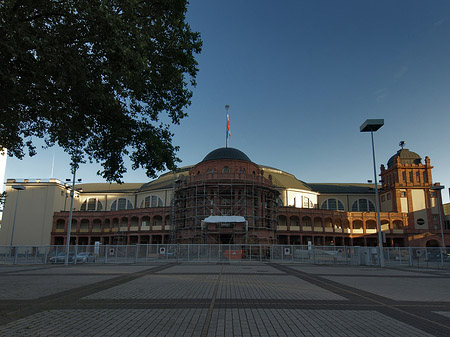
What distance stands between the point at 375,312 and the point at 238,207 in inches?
1482

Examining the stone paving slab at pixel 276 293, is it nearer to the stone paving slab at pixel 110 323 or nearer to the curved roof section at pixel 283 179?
the stone paving slab at pixel 110 323

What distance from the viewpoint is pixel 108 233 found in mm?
63781

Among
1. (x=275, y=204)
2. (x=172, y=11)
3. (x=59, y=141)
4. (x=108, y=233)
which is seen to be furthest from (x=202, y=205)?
(x=172, y=11)

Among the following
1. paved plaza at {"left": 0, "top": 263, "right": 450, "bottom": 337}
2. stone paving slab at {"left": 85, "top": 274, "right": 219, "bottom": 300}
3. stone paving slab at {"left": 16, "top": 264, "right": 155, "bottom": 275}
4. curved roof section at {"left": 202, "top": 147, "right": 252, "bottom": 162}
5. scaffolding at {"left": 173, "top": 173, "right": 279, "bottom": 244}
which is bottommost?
stone paving slab at {"left": 16, "top": 264, "right": 155, "bottom": 275}

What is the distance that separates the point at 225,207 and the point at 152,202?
26968 millimetres

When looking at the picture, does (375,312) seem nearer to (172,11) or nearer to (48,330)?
(48,330)

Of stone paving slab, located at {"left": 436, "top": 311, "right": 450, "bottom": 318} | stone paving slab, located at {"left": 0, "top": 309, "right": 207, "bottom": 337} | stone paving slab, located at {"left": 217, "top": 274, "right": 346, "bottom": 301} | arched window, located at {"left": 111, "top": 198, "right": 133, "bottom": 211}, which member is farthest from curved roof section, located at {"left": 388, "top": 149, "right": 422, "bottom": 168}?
stone paving slab, located at {"left": 0, "top": 309, "right": 207, "bottom": 337}

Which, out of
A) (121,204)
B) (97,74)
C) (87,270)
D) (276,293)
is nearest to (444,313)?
(276,293)

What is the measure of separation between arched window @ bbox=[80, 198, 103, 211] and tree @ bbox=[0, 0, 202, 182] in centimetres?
6503

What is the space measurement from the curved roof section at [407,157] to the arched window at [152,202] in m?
49.7

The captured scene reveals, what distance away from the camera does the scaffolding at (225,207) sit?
4387cm

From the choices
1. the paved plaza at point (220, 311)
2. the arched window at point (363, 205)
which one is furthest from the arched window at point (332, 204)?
the paved plaza at point (220, 311)

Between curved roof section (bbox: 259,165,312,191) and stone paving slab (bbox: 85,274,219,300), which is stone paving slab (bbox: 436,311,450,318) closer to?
stone paving slab (bbox: 85,274,219,300)

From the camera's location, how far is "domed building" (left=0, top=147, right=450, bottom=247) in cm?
4822
